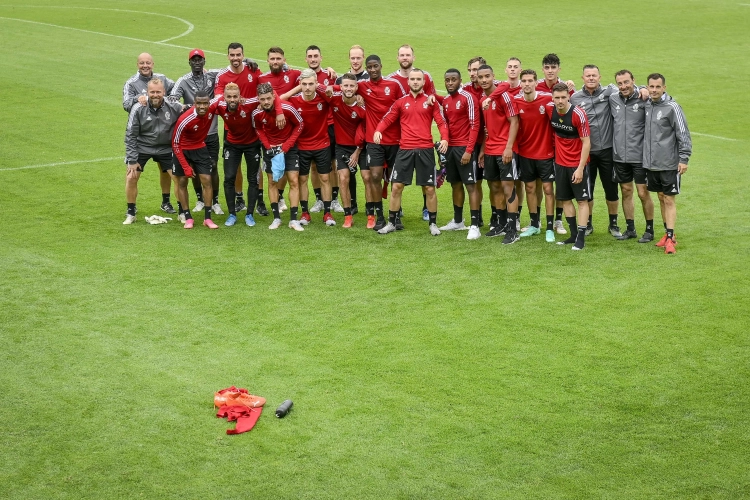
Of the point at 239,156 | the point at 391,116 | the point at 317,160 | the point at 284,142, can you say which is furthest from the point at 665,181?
the point at 239,156

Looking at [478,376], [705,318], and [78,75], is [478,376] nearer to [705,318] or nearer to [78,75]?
[705,318]

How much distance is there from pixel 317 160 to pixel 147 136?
8.05ft

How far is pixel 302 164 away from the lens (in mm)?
13430

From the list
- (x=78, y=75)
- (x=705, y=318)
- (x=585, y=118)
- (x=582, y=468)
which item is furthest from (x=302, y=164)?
(x=78, y=75)

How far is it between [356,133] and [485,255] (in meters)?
2.76

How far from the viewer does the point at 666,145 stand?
11820 millimetres

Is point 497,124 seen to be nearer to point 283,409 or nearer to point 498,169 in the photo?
point 498,169

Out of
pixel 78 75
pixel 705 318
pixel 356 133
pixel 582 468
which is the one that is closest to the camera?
pixel 582 468

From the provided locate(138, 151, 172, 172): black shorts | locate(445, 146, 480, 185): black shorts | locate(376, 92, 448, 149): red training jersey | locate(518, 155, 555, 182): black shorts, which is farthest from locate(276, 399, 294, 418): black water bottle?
locate(138, 151, 172, 172): black shorts

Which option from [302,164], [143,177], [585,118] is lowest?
[143,177]

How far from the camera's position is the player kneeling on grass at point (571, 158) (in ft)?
38.9

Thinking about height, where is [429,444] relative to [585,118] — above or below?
below

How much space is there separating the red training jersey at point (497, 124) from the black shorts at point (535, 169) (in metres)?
0.33

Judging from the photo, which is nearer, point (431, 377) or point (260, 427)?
point (260, 427)
